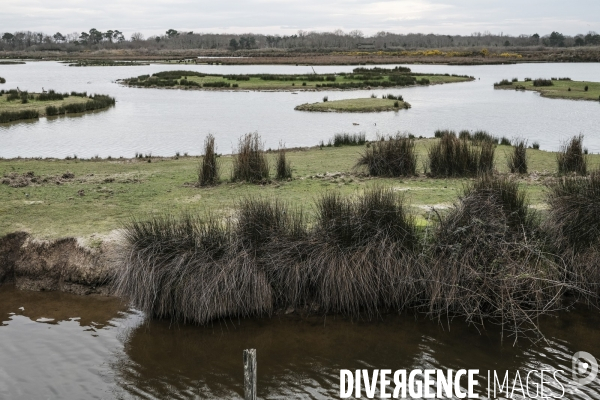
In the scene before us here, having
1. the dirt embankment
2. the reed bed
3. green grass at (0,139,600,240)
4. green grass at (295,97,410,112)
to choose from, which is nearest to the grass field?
green grass at (295,97,410,112)

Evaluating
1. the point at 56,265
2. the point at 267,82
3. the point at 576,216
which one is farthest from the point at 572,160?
the point at 267,82

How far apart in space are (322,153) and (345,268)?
35.8ft

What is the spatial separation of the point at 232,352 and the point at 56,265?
3769 mm

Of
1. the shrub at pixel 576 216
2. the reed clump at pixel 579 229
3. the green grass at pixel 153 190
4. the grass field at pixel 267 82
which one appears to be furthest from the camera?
the grass field at pixel 267 82

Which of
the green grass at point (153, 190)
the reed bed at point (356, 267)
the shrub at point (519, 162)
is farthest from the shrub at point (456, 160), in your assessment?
the reed bed at point (356, 267)

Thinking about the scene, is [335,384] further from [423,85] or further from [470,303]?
[423,85]

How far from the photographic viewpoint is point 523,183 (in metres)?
13.0

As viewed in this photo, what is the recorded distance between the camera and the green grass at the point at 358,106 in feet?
116

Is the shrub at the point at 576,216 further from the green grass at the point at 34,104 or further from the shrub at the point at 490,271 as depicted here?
the green grass at the point at 34,104

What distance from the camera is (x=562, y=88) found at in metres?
45.9

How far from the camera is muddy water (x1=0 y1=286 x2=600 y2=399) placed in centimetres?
666

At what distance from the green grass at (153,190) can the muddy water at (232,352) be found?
86.9 inches

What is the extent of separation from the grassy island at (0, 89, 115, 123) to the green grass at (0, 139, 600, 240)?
51.7 feet

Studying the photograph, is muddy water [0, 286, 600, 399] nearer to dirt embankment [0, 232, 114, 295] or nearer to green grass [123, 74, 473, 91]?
dirt embankment [0, 232, 114, 295]
